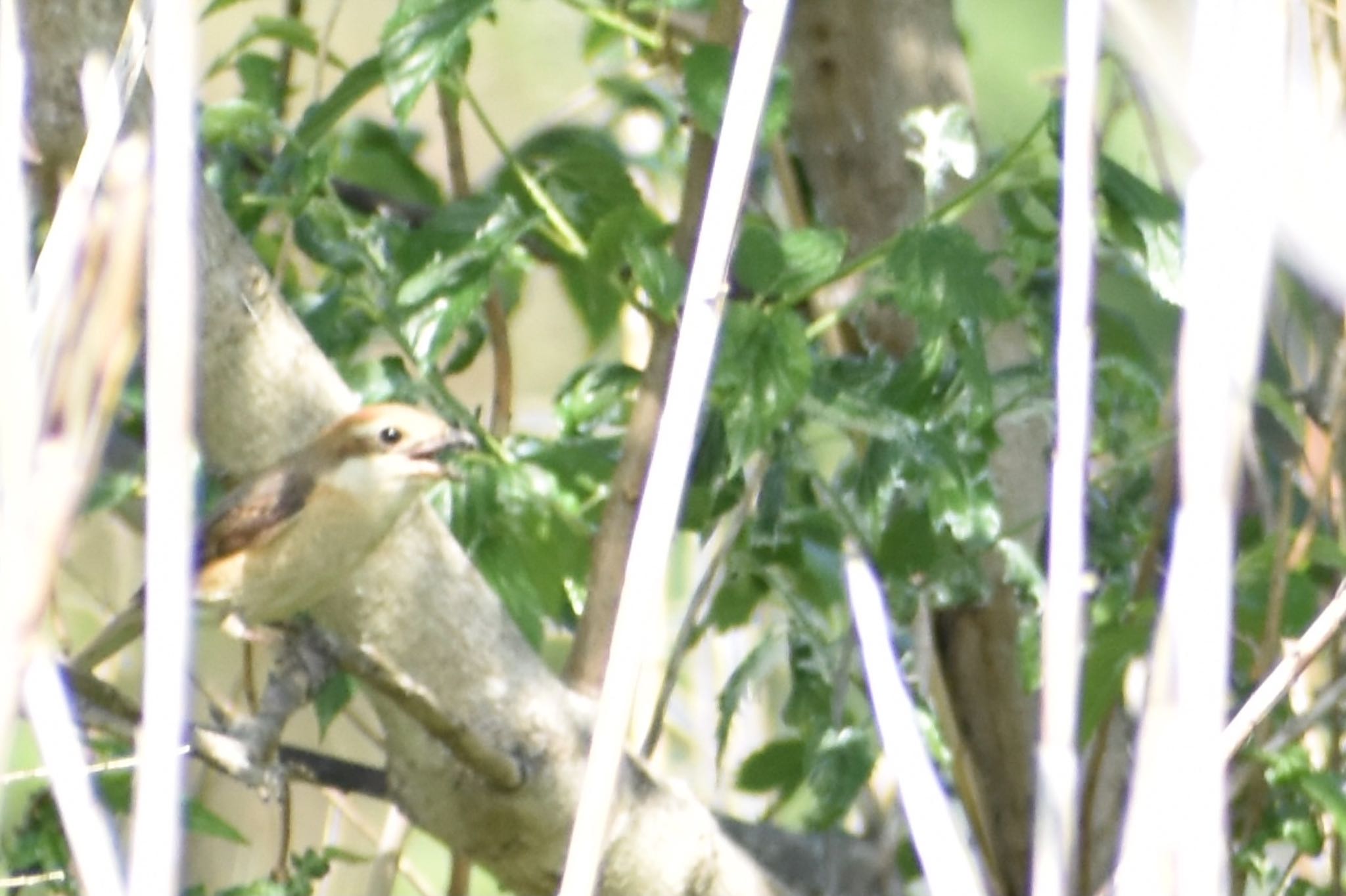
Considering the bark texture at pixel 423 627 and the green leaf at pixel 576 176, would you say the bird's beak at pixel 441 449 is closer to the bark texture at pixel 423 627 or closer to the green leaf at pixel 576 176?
the bark texture at pixel 423 627

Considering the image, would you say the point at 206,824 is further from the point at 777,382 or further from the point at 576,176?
the point at 576,176

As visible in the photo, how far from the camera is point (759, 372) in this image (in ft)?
5.26

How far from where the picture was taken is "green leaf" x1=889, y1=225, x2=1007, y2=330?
5.14 feet

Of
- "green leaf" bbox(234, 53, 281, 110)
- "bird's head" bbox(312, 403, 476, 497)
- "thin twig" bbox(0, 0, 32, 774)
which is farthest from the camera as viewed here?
"green leaf" bbox(234, 53, 281, 110)

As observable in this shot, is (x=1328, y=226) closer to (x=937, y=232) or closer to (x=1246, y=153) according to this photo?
(x=1246, y=153)

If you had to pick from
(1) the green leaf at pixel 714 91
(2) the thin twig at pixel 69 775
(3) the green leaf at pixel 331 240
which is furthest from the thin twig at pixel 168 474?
(3) the green leaf at pixel 331 240

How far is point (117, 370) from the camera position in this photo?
82cm

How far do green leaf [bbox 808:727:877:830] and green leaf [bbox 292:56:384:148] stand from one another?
Result: 2.71 ft

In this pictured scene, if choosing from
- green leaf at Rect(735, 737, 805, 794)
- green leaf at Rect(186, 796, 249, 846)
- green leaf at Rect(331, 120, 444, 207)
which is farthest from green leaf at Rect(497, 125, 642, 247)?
green leaf at Rect(186, 796, 249, 846)

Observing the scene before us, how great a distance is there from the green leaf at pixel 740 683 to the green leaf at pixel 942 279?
1.40 feet

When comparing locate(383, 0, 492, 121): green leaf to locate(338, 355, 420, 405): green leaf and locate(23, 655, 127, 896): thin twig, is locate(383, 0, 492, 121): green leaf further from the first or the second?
locate(23, 655, 127, 896): thin twig

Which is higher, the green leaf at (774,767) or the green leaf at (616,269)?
the green leaf at (616,269)

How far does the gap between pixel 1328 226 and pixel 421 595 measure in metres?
0.85

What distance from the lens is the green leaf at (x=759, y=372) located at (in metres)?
1.58
